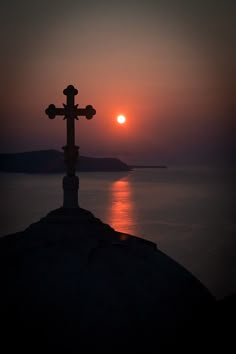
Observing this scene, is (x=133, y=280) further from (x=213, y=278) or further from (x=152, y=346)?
(x=213, y=278)

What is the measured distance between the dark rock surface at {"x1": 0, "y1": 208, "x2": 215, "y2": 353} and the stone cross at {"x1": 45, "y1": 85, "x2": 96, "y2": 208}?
371mm

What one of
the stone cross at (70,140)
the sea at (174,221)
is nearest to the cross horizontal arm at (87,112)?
the stone cross at (70,140)

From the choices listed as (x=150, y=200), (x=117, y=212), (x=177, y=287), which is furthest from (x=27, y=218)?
(x=177, y=287)

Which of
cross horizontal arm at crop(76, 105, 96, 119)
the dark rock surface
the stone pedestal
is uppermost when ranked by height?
cross horizontal arm at crop(76, 105, 96, 119)

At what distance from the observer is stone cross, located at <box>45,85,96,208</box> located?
432 inches

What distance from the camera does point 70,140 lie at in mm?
11055

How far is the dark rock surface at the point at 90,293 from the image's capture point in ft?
29.3

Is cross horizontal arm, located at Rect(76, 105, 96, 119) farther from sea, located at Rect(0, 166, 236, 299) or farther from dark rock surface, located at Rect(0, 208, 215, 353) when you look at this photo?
sea, located at Rect(0, 166, 236, 299)

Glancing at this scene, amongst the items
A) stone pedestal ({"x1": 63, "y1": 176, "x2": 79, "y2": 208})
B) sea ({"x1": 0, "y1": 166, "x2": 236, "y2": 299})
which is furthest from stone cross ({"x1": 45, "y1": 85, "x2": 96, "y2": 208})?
sea ({"x1": 0, "y1": 166, "x2": 236, "y2": 299})

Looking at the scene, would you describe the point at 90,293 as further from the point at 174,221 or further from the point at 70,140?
the point at 174,221

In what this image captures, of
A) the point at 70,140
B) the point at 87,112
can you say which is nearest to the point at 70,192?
the point at 70,140

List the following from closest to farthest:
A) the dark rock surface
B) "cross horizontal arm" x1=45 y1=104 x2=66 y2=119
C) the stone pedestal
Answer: the dark rock surface → the stone pedestal → "cross horizontal arm" x1=45 y1=104 x2=66 y2=119

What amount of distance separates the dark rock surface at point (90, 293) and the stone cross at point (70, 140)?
0.37m

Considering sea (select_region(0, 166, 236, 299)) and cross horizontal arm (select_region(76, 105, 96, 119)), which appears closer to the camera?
cross horizontal arm (select_region(76, 105, 96, 119))
